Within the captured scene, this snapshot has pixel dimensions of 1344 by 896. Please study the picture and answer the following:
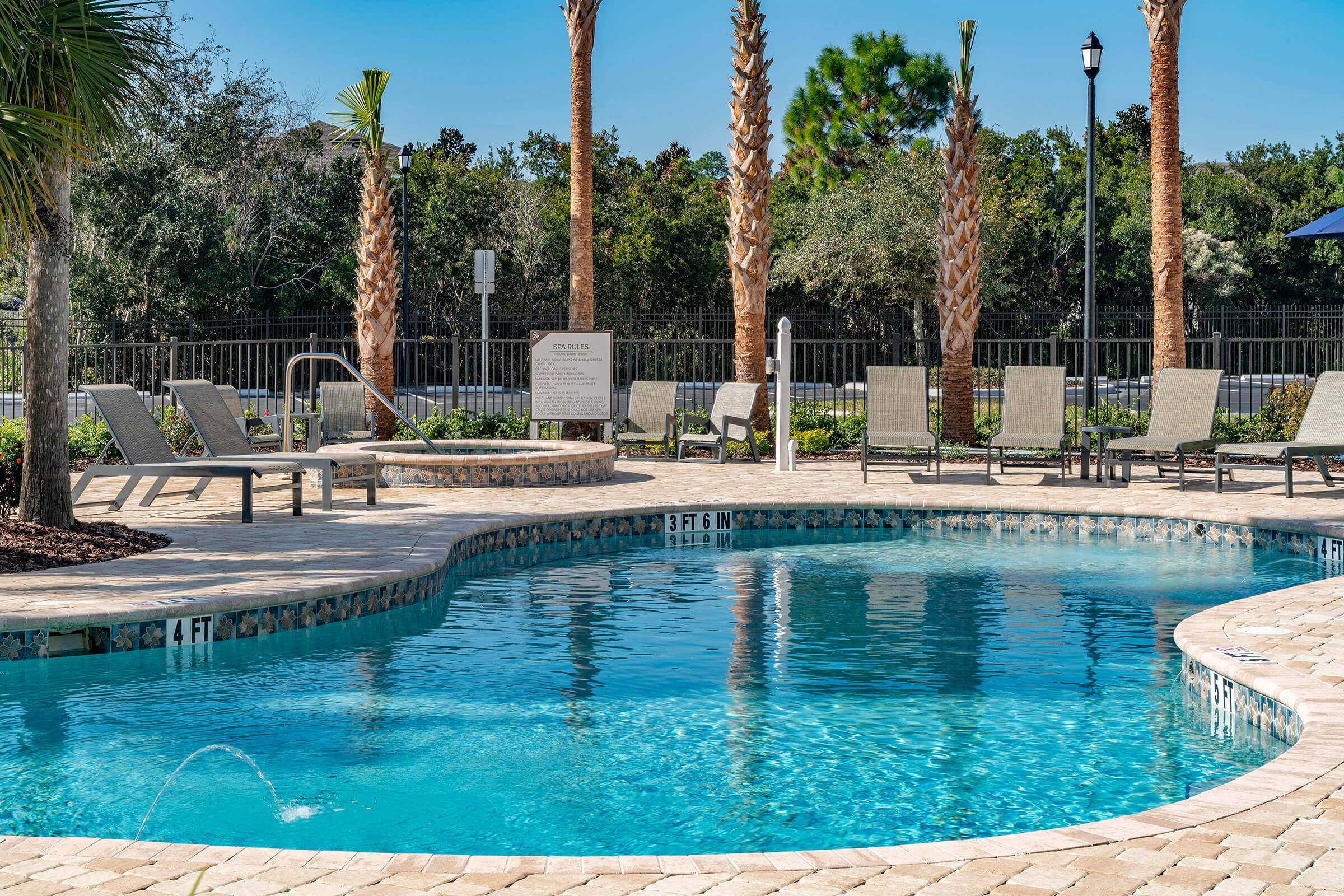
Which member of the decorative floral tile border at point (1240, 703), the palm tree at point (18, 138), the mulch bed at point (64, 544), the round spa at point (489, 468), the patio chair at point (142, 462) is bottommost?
the decorative floral tile border at point (1240, 703)

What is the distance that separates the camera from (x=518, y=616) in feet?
27.5

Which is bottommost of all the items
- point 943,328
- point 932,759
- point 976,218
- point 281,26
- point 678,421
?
point 932,759

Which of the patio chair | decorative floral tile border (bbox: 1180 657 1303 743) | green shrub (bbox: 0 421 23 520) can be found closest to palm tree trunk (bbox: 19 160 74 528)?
green shrub (bbox: 0 421 23 520)

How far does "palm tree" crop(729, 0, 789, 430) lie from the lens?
55.7ft

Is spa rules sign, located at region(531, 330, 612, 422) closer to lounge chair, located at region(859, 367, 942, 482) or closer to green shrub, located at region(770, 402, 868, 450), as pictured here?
green shrub, located at region(770, 402, 868, 450)

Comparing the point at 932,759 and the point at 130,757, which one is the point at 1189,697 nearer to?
the point at 932,759

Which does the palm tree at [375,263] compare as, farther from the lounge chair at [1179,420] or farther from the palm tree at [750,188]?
the lounge chair at [1179,420]

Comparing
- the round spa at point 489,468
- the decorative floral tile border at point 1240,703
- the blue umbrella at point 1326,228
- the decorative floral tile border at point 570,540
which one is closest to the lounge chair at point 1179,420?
the decorative floral tile border at point 570,540

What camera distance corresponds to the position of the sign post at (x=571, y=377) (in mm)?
15977

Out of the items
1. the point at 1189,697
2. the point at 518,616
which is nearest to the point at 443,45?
the point at 518,616

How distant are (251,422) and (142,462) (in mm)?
5649

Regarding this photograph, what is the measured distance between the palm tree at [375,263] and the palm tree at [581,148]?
270cm

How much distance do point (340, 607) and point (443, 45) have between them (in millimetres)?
38880

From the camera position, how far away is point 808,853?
367cm
